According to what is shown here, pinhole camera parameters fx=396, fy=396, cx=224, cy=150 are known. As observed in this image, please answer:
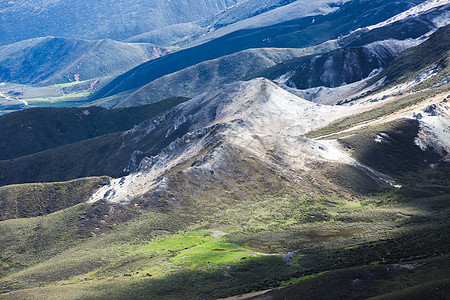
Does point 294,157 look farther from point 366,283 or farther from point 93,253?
point 366,283

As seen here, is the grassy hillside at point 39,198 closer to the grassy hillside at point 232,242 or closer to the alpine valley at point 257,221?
the alpine valley at point 257,221

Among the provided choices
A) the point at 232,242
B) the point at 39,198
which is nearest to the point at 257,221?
the point at 232,242

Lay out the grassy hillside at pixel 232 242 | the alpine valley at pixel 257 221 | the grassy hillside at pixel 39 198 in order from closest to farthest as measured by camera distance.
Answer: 1. the grassy hillside at pixel 232 242
2. the alpine valley at pixel 257 221
3. the grassy hillside at pixel 39 198

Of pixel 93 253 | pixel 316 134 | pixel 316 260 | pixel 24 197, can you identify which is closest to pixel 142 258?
pixel 93 253

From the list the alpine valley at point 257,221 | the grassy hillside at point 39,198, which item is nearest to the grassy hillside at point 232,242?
the alpine valley at point 257,221

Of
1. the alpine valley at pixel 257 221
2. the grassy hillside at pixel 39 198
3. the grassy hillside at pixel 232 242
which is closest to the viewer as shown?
the grassy hillside at pixel 232 242

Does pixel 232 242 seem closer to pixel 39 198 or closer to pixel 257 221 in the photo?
→ pixel 257 221

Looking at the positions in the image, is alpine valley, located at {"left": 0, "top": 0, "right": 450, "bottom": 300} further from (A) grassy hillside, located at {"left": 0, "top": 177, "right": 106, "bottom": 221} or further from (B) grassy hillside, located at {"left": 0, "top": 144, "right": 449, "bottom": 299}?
(A) grassy hillside, located at {"left": 0, "top": 177, "right": 106, "bottom": 221}

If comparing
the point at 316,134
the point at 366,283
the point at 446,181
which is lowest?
the point at 446,181
